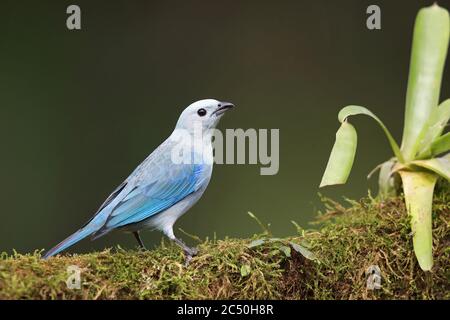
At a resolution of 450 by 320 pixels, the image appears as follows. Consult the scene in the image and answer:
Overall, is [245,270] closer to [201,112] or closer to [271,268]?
[271,268]

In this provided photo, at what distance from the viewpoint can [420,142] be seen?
11.2 ft

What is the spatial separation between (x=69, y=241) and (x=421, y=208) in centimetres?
161

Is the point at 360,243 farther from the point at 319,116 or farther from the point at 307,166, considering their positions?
the point at 319,116

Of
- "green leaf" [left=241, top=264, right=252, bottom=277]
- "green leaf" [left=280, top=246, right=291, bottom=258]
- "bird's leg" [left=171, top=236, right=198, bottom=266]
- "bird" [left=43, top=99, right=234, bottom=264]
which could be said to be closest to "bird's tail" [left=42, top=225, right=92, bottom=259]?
"bird" [left=43, top=99, right=234, bottom=264]

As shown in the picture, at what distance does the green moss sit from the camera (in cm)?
269

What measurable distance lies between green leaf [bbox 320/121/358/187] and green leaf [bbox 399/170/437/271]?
1.03 ft

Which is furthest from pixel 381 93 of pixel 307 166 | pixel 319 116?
pixel 307 166

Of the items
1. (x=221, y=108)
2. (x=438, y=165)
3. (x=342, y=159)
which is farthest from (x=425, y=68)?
(x=221, y=108)

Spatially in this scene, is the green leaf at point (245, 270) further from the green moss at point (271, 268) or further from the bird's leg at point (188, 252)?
the bird's leg at point (188, 252)

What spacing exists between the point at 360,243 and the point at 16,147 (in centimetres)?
483

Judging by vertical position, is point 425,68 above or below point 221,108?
above

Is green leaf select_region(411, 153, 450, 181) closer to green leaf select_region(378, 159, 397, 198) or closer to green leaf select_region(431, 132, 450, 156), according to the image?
green leaf select_region(431, 132, 450, 156)

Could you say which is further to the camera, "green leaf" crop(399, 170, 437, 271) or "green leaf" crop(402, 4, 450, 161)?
"green leaf" crop(402, 4, 450, 161)

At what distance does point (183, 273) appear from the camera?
2.80 m
